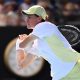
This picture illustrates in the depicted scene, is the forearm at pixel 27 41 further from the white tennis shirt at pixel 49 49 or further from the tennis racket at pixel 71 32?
the tennis racket at pixel 71 32

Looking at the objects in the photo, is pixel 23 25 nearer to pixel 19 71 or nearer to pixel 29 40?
pixel 19 71

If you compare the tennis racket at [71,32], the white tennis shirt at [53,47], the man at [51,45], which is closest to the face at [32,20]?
the man at [51,45]

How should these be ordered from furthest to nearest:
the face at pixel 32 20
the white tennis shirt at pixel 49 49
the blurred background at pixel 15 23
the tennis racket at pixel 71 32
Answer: the blurred background at pixel 15 23 → the tennis racket at pixel 71 32 → the face at pixel 32 20 → the white tennis shirt at pixel 49 49

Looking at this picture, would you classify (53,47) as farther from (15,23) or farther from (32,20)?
(15,23)

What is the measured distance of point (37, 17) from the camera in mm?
→ 6516

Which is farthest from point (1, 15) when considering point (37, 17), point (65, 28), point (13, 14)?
point (37, 17)

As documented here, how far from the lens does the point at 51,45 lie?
6273mm

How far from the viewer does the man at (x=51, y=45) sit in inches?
245

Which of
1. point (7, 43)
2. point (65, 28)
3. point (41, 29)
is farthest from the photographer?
point (7, 43)

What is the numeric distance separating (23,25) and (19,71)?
3.43ft

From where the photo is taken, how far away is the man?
6227mm

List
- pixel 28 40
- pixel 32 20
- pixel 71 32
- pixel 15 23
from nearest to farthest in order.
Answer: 1. pixel 28 40
2. pixel 32 20
3. pixel 71 32
4. pixel 15 23

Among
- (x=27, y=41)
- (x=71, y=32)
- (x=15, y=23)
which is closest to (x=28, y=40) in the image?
(x=27, y=41)

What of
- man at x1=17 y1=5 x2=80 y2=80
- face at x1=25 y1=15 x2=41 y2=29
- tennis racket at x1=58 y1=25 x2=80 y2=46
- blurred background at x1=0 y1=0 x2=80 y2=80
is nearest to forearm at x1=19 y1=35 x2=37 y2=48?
man at x1=17 y1=5 x2=80 y2=80
